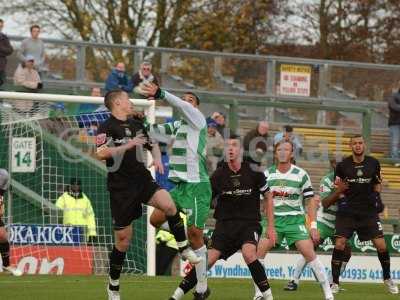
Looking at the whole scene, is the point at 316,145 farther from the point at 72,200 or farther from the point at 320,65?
the point at 72,200

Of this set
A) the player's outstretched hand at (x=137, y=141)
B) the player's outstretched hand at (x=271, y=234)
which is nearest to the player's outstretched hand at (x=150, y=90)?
the player's outstretched hand at (x=137, y=141)

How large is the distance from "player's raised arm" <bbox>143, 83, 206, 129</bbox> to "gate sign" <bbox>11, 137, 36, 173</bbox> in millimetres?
6663

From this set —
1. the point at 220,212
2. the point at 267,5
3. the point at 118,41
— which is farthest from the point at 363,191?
the point at 267,5

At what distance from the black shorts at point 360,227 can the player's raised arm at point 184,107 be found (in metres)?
3.88

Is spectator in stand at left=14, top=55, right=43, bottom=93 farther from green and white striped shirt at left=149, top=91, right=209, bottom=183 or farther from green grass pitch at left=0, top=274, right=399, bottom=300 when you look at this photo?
green and white striped shirt at left=149, top=91, right=209, bottom=183

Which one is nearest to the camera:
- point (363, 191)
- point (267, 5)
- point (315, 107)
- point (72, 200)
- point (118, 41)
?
point (363, 191)

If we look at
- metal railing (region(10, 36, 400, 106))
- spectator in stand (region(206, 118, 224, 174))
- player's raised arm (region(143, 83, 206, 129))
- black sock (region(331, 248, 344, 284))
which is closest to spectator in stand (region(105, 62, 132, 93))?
metal railing (region(10, 36, 400, 106))

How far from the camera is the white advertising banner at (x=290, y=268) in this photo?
71.0ft

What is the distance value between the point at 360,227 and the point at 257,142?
4.90 metres

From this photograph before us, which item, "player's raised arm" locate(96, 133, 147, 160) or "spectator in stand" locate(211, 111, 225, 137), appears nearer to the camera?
"player's raised arm" locate(96, 133, 147, 160)

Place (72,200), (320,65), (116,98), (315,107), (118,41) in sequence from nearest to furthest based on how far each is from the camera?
(116,98) → (72,200) → (315,107) → (320,65) → (118,41)

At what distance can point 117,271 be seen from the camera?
13.8m

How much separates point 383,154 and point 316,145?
164 centimetres

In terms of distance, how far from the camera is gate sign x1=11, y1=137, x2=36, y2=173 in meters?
20.8
